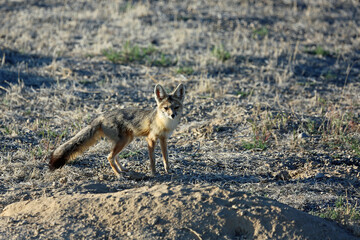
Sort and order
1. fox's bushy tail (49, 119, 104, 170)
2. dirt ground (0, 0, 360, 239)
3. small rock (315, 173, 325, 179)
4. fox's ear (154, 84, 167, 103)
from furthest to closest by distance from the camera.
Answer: fox's ear (154, 84, 167, 103) → small rock (315, 173, 325, 179) → fox's bushy tail (49, 119, 104, 170) → dirt ground (0, 0, 360, 239)

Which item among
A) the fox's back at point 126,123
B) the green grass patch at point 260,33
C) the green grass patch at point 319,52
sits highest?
the fox's back at point 126,123

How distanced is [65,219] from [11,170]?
217 cm

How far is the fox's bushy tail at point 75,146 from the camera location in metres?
5.90

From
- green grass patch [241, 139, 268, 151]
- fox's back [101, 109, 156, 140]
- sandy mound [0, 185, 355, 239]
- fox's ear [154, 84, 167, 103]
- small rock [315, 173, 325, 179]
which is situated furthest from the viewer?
green grass patch [241, 139, 268, 151]

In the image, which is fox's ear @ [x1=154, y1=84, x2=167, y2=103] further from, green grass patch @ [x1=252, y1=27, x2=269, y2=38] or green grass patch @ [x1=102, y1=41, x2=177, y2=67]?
green grass patch @ [x1=252, y1=27, x2=269, y2=38]

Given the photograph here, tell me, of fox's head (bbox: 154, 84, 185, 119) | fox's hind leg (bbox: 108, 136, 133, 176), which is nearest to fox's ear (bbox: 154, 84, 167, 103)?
fox's head (bbox: 154, 84, 185, 119)

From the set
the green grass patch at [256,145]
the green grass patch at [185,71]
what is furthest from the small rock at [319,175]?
the green grass patch at [185,71]

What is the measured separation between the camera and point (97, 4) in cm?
1608

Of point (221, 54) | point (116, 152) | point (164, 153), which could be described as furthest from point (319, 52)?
point (116, 152)

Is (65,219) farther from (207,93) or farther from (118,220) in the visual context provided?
(207,93)

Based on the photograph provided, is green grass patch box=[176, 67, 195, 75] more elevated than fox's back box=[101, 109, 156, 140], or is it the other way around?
fox's back box=[101, 109, 156, 140]

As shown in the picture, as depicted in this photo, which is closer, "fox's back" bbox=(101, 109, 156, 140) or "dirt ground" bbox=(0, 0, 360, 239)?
"dirt ground" bbox=(0, 0, 360, 239)

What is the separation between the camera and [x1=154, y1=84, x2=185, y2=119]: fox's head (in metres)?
6.16

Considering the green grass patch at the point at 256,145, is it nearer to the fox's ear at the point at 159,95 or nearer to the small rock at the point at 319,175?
the small rock at the point at 319,175
